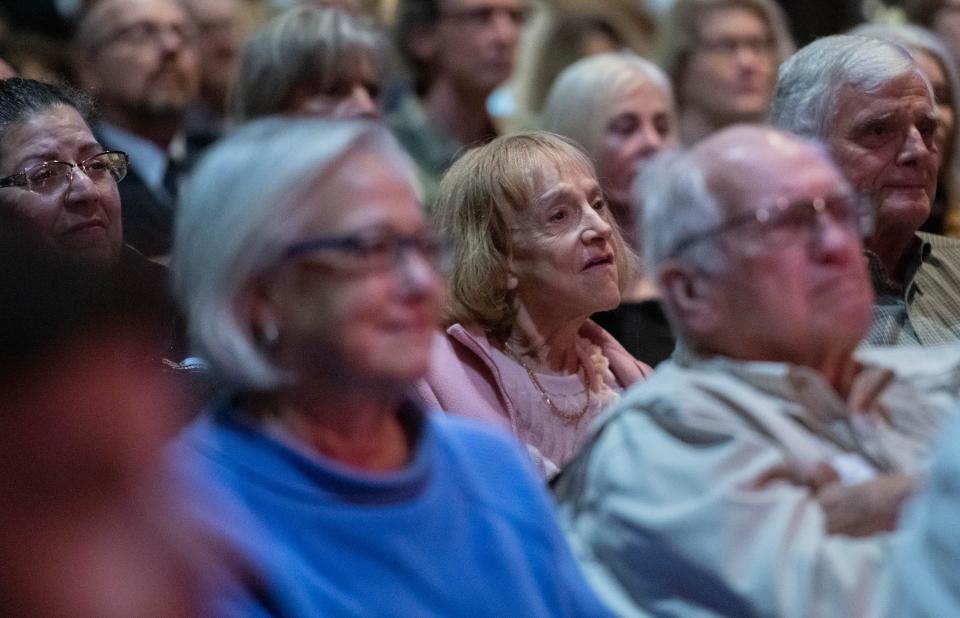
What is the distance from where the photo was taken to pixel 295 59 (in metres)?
3.77

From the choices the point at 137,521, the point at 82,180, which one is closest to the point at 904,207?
the point at 82,180

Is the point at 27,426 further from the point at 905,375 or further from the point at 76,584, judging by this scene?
the point at 905,375

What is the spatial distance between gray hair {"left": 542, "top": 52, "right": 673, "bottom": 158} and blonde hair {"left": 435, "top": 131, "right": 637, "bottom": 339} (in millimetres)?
1308

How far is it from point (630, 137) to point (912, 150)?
1.38 metres

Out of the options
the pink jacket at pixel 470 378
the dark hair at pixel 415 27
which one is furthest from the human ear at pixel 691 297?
the dark hair at pixel 415 27

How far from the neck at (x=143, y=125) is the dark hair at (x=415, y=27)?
2.63 feet

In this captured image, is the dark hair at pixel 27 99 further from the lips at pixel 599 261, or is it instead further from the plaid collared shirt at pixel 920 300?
the plaid collared shirt at pixel 920 300

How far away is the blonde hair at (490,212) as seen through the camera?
3.11m

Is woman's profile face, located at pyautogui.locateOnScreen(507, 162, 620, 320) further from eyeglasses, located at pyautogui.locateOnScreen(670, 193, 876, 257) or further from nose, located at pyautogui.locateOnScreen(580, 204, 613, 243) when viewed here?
eyeglasses, located at pyautogui.locateOnScreen(670, 193, 876, 257)

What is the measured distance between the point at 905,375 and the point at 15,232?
1.41 meters

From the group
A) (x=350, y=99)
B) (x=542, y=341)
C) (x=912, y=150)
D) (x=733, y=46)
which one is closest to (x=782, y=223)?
(x=542, y=341)

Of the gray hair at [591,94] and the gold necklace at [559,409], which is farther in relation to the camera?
the gray hair at [591,94]

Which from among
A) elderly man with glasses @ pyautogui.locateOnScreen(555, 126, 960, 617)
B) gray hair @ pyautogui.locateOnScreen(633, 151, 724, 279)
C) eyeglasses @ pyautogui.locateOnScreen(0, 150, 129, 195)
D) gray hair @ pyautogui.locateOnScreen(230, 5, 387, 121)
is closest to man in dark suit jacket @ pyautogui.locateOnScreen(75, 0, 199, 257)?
gray hair @ pyautogui.locateOnScreen(230, 5, 387, 121)

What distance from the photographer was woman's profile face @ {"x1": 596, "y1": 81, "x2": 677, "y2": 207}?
446 cm
